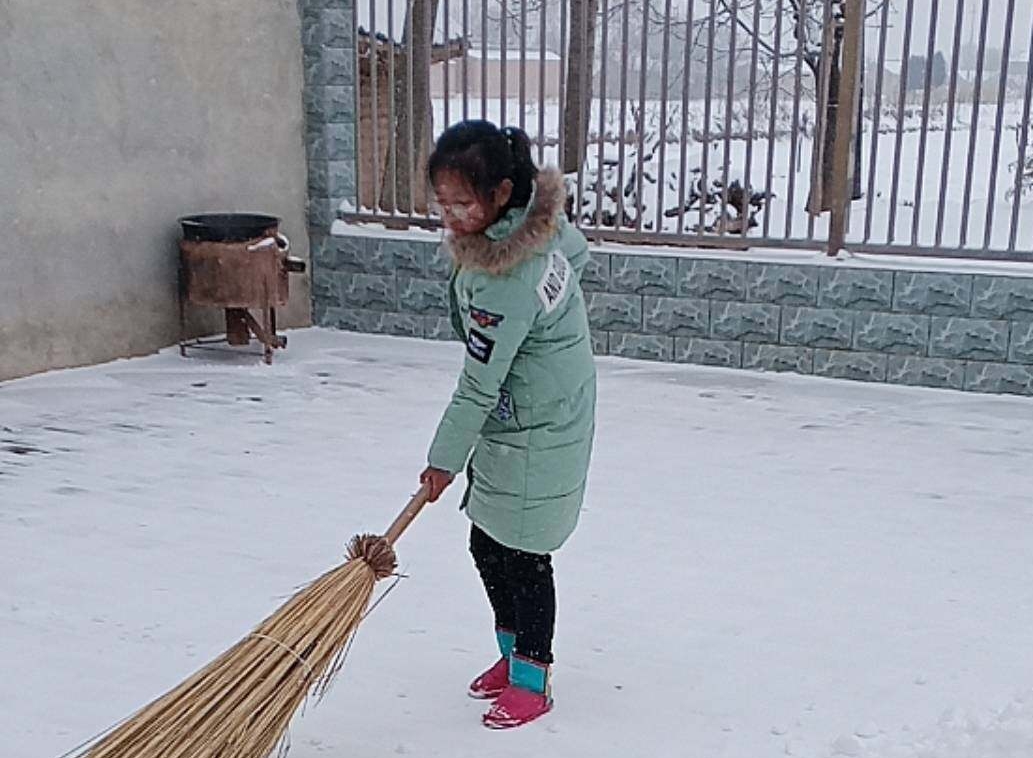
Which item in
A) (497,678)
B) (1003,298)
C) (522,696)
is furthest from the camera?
(1003,298)

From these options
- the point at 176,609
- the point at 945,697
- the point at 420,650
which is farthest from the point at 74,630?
the point at 945,697

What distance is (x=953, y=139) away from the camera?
5051 mm

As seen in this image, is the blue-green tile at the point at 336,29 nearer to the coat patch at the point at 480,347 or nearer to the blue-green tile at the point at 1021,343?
the blue-green tile at the point at 1021,343

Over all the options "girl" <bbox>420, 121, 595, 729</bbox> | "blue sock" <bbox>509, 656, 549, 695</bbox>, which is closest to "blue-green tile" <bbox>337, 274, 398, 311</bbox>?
"girl" <bbox>420, 121, 595, 729</bbox>

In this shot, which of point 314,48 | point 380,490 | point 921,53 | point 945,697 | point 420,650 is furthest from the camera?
point 314,48

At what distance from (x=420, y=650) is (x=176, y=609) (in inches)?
24.1

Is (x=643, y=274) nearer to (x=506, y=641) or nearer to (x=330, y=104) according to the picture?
(x=330, y=104)

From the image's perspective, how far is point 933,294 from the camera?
4.99 m

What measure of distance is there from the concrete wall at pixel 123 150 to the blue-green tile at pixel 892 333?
2765 millimetres

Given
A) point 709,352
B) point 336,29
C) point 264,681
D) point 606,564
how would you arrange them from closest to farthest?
point 264,681, point 606,564, point 709,352, point 336,29

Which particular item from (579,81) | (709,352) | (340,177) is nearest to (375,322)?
(340,177)

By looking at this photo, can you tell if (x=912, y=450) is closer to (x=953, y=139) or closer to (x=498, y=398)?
(x=953, y=139)

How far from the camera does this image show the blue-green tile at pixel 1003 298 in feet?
16.0

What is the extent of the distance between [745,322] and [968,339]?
2.98 feet
